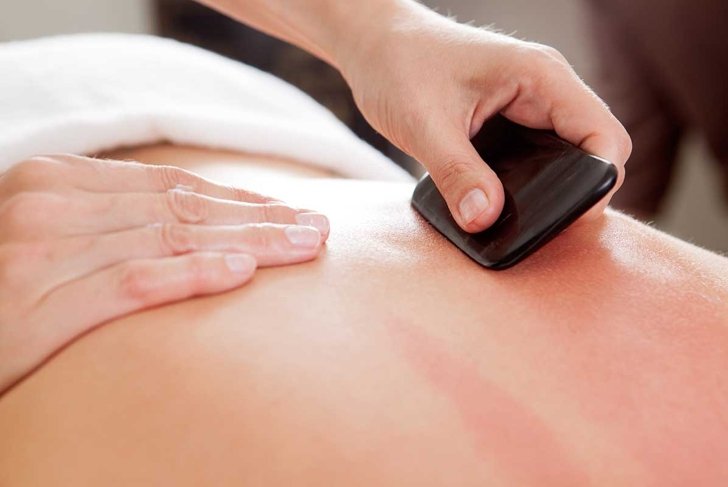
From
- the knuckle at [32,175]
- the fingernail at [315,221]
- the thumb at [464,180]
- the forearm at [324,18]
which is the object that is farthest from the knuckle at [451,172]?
the knuckle at [32,175]

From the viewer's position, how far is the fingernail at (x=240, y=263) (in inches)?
23.1

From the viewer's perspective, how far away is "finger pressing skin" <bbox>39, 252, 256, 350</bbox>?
1.86 feet

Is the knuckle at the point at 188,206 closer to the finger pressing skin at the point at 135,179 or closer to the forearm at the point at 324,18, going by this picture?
the finger pressing skin at the point at 135,179

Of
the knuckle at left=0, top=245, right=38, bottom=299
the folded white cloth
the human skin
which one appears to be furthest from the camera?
the folded white cloth

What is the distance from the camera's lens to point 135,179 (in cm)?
65

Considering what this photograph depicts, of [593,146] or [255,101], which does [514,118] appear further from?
[255,101]

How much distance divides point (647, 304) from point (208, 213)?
352mm

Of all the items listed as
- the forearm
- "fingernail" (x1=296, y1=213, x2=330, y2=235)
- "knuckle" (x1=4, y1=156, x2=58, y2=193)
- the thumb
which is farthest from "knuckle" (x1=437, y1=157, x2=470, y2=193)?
"knuckle" (x1=4, y1=156, x2=58, y2=193)

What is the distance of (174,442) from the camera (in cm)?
49

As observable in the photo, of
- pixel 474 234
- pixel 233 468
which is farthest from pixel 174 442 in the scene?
pixel 474 234

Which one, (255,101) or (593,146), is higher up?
(593,146)

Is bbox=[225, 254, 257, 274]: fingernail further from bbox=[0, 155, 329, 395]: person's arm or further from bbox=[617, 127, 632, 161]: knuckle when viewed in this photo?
bbox=[617, 127, 632, 161]: knuckle

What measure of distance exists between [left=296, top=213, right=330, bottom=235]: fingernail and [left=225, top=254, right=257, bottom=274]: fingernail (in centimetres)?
7

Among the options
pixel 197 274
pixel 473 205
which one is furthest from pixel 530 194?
pixel 197 274
